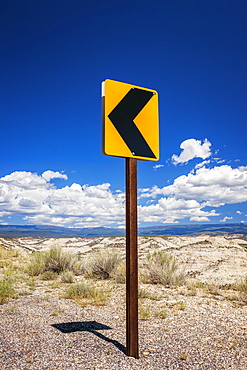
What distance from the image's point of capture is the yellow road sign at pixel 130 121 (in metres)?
3.99

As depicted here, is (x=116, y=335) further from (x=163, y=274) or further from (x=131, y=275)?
(x=163, y=274)

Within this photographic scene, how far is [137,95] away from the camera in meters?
4.33

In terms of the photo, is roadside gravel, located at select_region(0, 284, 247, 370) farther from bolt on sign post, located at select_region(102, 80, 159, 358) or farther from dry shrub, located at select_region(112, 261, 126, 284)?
dry shrub, located at select_region(112, 261, 126, 284)

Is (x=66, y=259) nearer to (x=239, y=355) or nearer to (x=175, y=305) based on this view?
(x=175, y=305)

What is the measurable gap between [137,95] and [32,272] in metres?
9.25

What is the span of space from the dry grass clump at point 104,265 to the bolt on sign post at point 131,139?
6.98 m

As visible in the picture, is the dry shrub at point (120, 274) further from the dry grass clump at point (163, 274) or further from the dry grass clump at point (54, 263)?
the dry grass clump at point (54, 263)

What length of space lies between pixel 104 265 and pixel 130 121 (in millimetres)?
7769

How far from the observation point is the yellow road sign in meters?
3.99

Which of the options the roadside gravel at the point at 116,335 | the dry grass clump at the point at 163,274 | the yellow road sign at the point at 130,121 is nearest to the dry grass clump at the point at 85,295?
the roadside gravel at the point at 116,335

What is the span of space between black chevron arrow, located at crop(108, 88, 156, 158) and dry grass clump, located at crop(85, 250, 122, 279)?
7431 millimetres

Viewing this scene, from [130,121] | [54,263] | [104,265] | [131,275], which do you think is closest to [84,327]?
[131,275]

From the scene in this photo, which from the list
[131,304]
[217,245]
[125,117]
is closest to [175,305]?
[131,304]

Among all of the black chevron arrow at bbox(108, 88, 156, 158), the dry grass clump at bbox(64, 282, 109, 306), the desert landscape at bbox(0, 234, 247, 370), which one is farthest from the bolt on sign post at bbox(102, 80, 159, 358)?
the dry grass clump at bbox(64, 282, 109, 306)
